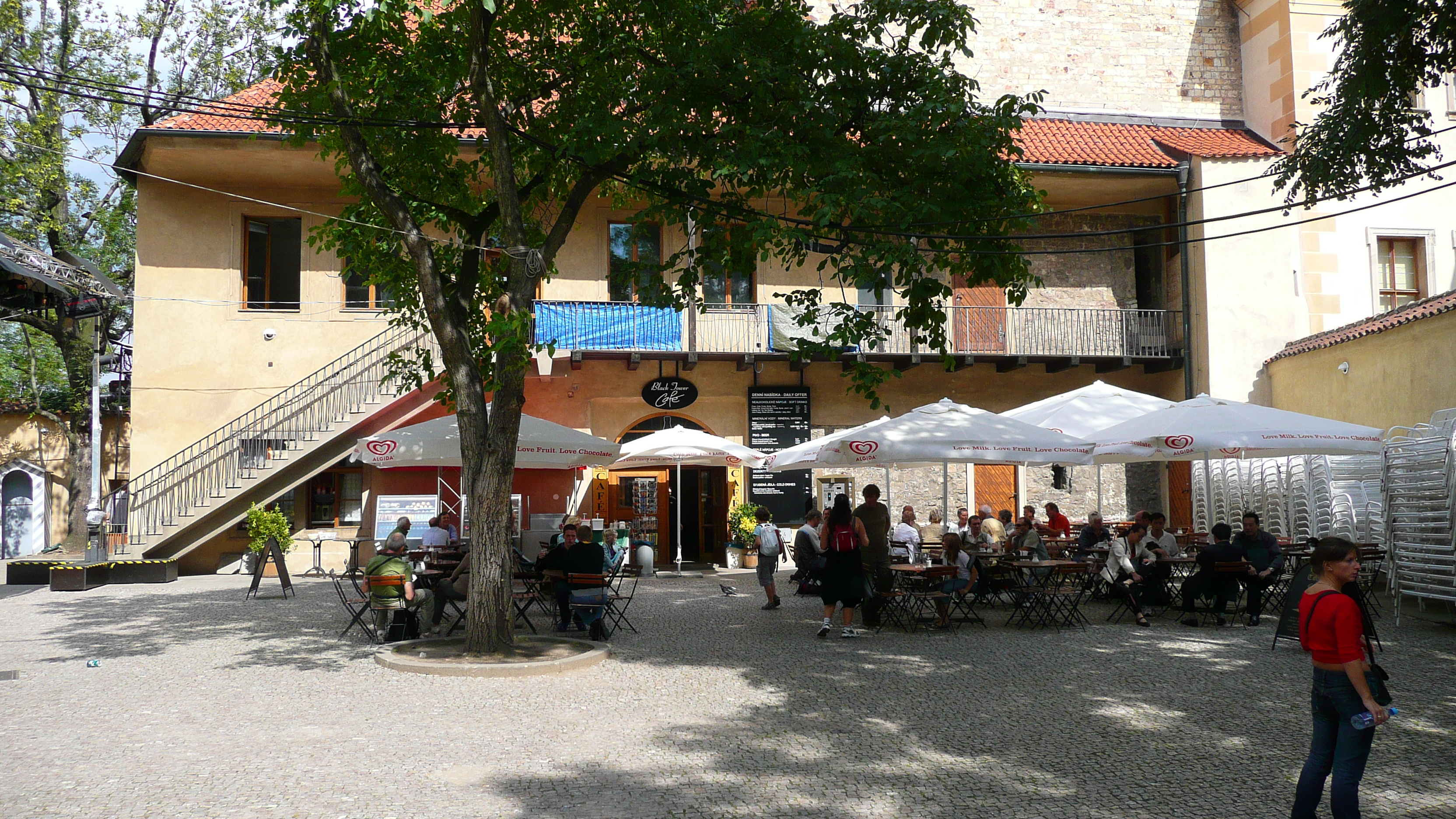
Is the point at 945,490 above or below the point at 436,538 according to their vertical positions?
above

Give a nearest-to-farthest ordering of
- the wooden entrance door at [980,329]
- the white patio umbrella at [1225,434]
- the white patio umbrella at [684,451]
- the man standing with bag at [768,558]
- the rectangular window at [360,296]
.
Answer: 1. the white patio umbrella at [1225,434]
2. the man standing with bag at [768,558]
3. the white patio umbrella at [684,451]
4. the rectangular window at [360,296]
5. the wooden entrance door at [980,329]

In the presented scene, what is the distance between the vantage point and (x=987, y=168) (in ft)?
32.4

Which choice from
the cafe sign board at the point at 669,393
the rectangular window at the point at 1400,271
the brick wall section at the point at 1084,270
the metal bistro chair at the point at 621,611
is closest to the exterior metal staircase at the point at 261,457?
the cafe sign board at the point at 669,393

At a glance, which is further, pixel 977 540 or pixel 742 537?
pixel 742 537

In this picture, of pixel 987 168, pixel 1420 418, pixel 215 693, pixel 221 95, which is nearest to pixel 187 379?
pixel 221 95

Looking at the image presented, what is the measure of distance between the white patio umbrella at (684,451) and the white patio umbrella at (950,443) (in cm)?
415

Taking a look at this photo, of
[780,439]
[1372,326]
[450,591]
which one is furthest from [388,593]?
[1372,326]

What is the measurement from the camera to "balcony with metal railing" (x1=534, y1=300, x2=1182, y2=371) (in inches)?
778

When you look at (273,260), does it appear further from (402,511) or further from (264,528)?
(402,511)

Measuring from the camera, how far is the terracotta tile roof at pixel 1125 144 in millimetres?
20859

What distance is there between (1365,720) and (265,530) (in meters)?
17.1

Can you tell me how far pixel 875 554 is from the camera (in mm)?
11828

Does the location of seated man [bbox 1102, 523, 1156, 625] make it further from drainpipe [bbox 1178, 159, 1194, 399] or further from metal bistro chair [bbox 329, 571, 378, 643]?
drainpipe [bbox 1178, 159, 1194, 399]

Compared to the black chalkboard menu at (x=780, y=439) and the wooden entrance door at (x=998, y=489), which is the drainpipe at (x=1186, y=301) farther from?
the black chalkboard menu at (x=780, y=439)
